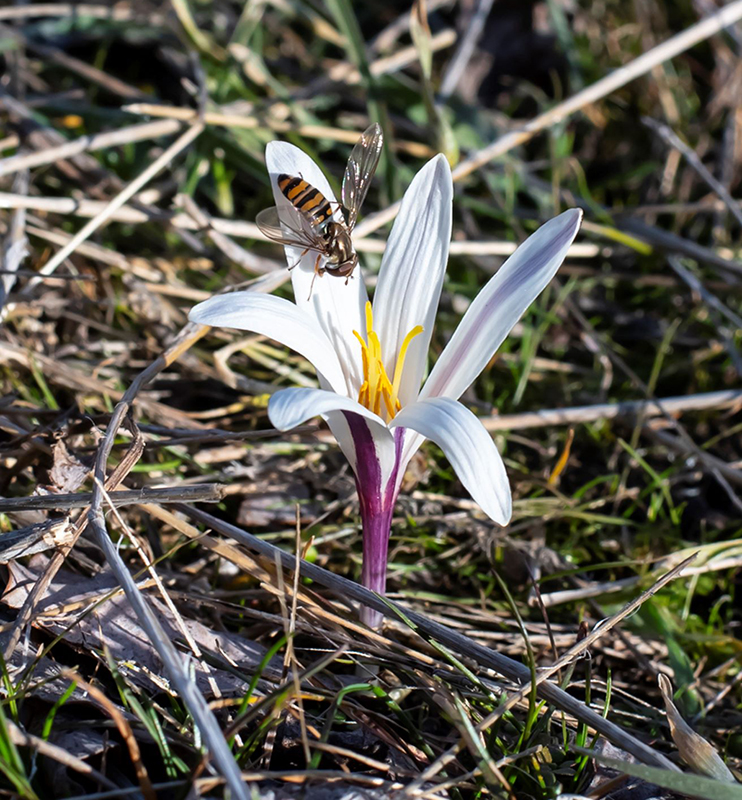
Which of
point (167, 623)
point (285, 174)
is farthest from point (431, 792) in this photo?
point (285, 174)

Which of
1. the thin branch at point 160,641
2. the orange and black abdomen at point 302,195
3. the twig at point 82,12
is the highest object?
the twig at point 82,12

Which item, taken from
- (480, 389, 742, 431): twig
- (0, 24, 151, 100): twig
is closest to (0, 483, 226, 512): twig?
(480, 389, 742, 431): twig

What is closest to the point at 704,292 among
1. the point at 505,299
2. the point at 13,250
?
the point at 505,299

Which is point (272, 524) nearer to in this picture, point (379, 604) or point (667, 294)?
point (379, 604)

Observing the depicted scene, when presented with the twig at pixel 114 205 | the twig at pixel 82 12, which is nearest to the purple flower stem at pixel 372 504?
the twig at pixel 114 205

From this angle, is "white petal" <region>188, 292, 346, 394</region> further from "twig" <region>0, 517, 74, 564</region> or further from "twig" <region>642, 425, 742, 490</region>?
"twig" <region>642, 425, 742, 490</region>

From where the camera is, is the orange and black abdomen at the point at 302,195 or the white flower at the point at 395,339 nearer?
the white flower at the point at 395,339

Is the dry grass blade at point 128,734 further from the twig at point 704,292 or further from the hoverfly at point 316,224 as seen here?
the twig at point 704,292
